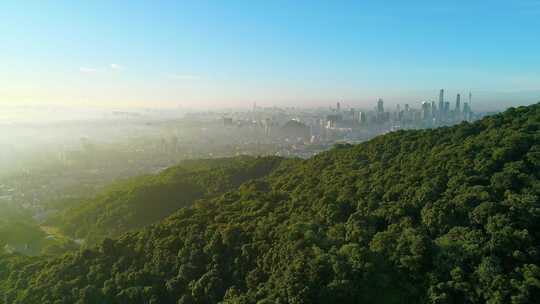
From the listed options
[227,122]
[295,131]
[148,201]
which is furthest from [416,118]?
[148,201]

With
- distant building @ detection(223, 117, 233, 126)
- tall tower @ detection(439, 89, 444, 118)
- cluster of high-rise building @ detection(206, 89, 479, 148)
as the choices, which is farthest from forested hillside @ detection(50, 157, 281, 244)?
tall tower @ detection(439, 89, 444, 118)

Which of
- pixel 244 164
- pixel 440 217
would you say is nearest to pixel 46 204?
pixel 244 164

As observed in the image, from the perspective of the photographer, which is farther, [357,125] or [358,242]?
[357,125]

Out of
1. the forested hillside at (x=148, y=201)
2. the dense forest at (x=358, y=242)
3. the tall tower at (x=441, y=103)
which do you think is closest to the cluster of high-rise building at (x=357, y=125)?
the tall tower at (x=441, y=103)

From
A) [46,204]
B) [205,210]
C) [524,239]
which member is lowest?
[46,204]

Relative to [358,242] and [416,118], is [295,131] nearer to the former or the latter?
[416,118]

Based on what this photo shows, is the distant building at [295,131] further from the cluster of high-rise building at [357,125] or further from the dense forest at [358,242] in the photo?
the dense forest at [358,242]

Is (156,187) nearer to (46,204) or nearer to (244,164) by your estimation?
(244,164)
